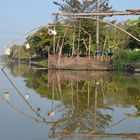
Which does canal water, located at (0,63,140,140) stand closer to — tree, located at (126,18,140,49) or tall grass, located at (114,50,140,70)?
tall grass, located at (114,50,140,70)

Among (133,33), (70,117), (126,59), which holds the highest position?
(133,33)

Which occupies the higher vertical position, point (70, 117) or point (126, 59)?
point (70, 117)

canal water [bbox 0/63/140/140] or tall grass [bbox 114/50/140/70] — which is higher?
canal water [bbox 0/63/140/140]

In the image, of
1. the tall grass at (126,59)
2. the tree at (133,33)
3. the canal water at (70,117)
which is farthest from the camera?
the tree at (133,33)

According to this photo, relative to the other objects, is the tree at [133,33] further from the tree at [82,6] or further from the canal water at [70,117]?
the canal water at [70,117]

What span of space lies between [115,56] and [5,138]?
33831mm

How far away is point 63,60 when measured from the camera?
129 feet

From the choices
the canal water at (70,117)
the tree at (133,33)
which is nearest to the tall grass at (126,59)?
the tree at (133,33)

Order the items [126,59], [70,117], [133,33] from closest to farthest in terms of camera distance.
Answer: [70,117] → [126,59] → [133,33]

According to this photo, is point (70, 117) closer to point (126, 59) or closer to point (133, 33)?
point (126, 59)

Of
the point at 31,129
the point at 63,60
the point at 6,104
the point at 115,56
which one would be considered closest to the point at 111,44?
the point at 115,56

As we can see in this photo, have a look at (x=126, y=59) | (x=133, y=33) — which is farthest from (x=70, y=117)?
(x=133, y=33)

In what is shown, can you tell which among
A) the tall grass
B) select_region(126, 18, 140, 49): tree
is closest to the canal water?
the tall grass

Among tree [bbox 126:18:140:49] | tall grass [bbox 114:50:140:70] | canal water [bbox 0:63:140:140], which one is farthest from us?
tree [bbox 126:18:140:49]
